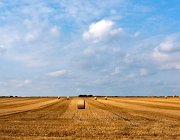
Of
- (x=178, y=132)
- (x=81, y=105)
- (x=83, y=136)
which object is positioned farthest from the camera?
(x=81, y=105)

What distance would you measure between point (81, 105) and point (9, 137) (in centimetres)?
2926

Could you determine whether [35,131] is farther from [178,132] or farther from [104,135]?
[178,132]

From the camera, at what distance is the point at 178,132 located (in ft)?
66.9

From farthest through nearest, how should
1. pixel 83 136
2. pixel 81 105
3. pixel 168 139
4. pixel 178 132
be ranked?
1. pixel 81 105
2. pixel 178 132
3. pixel 83 136
4. pixel 168 139

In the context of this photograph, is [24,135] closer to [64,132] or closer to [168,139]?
[64,132]

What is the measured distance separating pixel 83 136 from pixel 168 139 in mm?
3857

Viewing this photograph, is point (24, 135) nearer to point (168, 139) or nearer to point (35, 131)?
point (35, 131)

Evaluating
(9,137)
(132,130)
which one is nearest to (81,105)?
(132,130)

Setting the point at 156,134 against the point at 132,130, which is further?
the point at 132,130

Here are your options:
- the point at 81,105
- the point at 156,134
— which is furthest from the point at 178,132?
the point at 81,105

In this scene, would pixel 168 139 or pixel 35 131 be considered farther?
pixel 35 131

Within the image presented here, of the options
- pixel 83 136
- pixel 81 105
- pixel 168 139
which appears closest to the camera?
pixel 168 139

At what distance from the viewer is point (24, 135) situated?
1933cm

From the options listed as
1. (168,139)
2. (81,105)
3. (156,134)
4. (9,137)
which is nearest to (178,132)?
(156,134)
